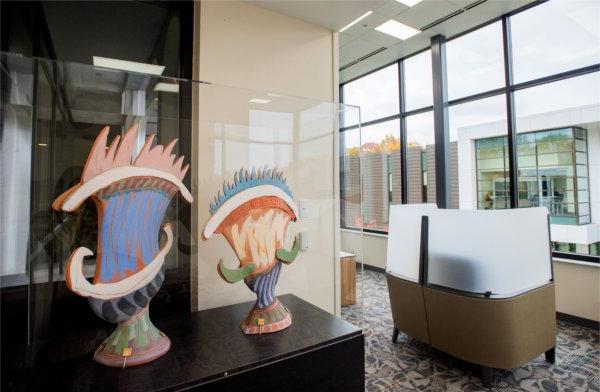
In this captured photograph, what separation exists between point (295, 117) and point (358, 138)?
1.41ft

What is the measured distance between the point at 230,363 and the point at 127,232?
1.97 feet

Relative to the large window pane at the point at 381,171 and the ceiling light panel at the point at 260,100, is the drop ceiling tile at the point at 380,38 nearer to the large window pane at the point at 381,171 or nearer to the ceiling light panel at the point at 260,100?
the large window pane at the point at 381,171

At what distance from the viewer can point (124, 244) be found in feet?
3.72

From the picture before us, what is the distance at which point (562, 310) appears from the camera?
10.7ft

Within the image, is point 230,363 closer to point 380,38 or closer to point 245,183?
point 245,183

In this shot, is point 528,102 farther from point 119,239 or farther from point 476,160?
point 119,239

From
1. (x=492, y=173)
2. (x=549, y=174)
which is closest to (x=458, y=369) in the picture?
(x=549, y=174)

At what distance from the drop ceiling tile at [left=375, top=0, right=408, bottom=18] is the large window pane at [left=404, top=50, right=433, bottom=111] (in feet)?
4.08

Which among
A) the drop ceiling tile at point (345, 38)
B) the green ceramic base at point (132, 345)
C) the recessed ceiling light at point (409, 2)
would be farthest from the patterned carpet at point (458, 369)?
the drop ceiling tile at point (345, 38)

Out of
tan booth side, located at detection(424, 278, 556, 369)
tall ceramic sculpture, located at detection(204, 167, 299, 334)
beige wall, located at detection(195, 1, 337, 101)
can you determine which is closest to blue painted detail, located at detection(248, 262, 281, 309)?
tall ceramic sculpture, located at detection(204, 167, 299, 334)

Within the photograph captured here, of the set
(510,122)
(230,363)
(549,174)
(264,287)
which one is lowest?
(230,363)

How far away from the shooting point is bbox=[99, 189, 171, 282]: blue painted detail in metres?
1.11

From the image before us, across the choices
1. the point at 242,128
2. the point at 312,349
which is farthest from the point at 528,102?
the point at 312,349

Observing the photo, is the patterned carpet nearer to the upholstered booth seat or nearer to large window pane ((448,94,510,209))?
the upholstered booth seat
